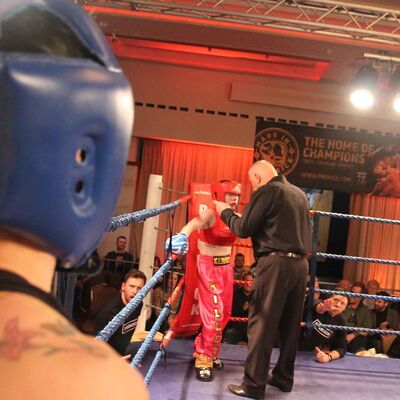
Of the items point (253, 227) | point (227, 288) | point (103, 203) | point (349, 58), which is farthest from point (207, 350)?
point (349, 58)

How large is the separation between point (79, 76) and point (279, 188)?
2.15m

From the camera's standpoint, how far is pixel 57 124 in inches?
18.1

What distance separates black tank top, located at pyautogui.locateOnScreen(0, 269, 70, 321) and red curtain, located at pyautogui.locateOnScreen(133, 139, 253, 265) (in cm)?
780

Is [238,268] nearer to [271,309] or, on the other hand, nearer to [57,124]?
[271,309]

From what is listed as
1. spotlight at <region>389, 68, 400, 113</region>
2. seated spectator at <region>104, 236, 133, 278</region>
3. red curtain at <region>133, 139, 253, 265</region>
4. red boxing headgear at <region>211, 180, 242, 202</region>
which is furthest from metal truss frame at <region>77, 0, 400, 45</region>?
red curtain at <region>133, 139, 253, 265</region>

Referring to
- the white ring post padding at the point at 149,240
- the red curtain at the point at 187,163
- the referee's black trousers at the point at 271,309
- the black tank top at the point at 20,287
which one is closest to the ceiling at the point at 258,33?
the red curtain at the point at 187,163

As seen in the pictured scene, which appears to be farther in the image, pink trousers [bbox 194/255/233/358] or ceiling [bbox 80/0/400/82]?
ceiling [bbox 80/0/400/82]

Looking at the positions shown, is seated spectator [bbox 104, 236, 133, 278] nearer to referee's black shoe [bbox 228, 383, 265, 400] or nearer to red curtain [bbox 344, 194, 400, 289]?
red curtain [bbox 344, 194, 400, 289]

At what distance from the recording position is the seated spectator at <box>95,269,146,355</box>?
2543 millimetres

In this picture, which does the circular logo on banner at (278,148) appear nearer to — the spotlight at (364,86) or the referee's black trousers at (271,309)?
the spotlight at (364,86)

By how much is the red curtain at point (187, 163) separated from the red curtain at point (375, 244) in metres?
1.71

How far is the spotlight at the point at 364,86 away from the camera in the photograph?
5.51 metres

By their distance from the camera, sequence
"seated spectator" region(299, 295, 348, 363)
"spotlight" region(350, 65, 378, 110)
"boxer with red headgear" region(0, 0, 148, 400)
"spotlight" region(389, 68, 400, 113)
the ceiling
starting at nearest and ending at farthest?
"boxer with red headgear" region(0, 0, 148, 400) < "seated spectator" region(299, 295, 348, 363) < the ceiling < "spotlight" region(389, 68, 400, 113) < "spotlight" region(350, 65, 378, 110)

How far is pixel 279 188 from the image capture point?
2578 mm
